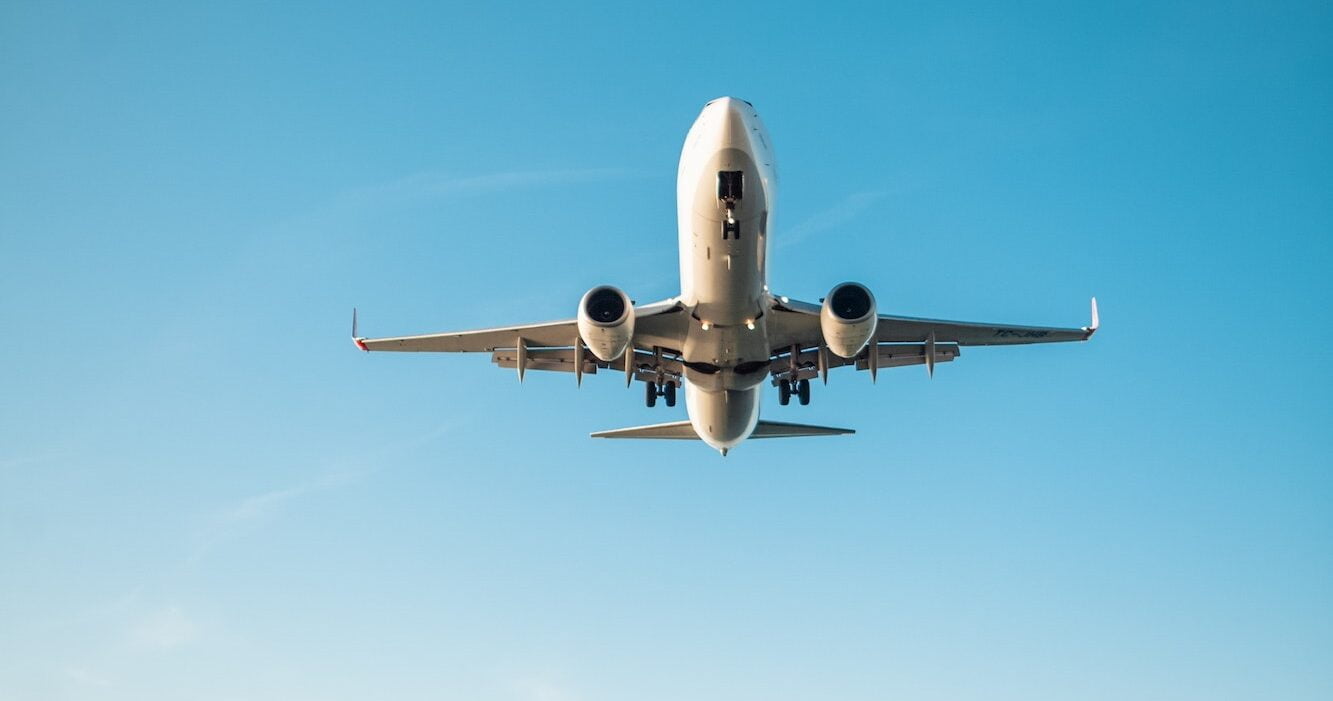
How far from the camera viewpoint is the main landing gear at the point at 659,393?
1341 inches

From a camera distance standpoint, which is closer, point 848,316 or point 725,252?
point 725,252

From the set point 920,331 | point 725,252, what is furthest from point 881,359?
point 725,252

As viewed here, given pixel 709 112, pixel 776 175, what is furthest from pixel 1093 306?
pixel 709 112

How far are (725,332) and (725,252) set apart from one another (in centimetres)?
328

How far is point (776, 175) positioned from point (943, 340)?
7978 millimetres

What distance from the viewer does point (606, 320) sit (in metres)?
27.7

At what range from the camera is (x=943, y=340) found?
107ft

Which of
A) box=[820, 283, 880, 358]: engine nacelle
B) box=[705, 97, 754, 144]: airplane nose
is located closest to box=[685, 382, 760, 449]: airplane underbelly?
box=[820, 283, 880, 358]: engine nacelle

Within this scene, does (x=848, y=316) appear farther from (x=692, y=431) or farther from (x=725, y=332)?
(x=692, y=431)

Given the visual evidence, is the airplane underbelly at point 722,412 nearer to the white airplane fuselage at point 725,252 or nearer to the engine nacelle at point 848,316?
the white airplane fuselage at point 725,252

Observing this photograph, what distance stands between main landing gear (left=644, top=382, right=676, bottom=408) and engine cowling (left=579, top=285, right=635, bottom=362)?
237 inches

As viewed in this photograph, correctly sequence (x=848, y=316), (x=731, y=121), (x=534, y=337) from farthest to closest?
(x=534, y=337), (x=848, y=316), (x=731, y=121)

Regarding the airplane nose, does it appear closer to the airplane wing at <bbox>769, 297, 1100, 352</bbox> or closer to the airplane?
the airplane

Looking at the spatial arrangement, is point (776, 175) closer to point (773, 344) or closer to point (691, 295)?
point (691, 295)
